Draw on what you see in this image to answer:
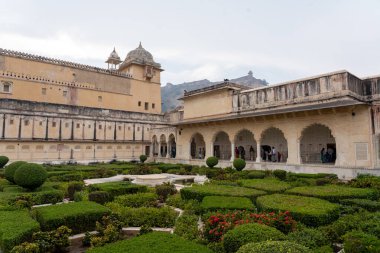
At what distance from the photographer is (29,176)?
1233cm

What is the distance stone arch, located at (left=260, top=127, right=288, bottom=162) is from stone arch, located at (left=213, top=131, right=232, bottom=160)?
4482mm

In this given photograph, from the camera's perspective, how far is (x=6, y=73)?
31.5m

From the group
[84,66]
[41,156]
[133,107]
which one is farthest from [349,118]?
[84,66]

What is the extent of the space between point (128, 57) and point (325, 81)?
106ft

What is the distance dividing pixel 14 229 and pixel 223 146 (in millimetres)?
25342

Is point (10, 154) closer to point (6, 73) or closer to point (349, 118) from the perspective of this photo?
point (6, 73)

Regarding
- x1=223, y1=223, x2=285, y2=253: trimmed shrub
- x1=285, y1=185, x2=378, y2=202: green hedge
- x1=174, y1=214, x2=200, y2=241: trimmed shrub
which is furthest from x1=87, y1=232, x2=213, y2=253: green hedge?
x1=285, y1=185, x2=378, y2=202: green hedge

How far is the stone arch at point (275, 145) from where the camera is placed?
24.8 m

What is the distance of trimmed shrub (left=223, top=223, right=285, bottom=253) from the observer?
5180mm

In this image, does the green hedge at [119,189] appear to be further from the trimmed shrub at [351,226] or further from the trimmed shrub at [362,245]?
the trimmed shrub at [362,245]

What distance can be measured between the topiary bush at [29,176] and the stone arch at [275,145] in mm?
18071

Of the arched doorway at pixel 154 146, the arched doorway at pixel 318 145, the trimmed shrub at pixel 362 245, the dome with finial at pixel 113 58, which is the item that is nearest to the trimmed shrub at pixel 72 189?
the trimmed shrub at pixel 362 245

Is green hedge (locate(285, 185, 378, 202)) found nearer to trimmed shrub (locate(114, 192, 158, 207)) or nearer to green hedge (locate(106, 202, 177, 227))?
green hedge (locate(106, 202, 177, 227))

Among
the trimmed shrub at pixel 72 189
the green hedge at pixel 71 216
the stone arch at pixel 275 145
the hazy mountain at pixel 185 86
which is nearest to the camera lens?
the green hedge at pixel 71 216
